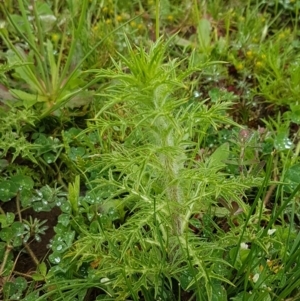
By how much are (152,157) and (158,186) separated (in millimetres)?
166

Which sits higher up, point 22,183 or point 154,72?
point 154,72

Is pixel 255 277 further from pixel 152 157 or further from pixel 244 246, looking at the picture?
pixel 152 157

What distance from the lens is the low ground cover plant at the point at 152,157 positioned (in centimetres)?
142

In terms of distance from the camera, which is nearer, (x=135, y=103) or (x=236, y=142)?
(x=135, y=103)

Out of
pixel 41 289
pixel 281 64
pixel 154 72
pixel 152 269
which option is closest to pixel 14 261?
pixel 41 289

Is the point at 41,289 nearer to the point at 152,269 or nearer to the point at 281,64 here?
the point at 152,269

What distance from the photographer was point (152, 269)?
58.6 inches

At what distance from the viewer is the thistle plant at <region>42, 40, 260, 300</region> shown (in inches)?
51.9

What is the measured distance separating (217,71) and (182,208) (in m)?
0.96

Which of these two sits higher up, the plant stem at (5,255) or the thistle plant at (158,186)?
the thistle plant at (158,186)

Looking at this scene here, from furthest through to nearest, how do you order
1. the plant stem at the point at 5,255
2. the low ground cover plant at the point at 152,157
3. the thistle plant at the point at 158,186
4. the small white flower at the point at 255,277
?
the plant stem at the point at 5,255, the small white flower at the point at 255,277, the low ground cover plant at the point at 152,157, the thistle plant at the point at 158,186

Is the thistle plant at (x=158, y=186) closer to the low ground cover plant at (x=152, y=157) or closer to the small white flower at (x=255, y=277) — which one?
the low ground cover plant at (x=152, y=157)

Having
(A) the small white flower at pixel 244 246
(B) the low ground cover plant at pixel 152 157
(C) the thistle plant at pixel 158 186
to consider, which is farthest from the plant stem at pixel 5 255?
(A) the small white flower at pixel 244 246

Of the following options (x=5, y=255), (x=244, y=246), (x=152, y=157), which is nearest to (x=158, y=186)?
(x=152, y=157)
